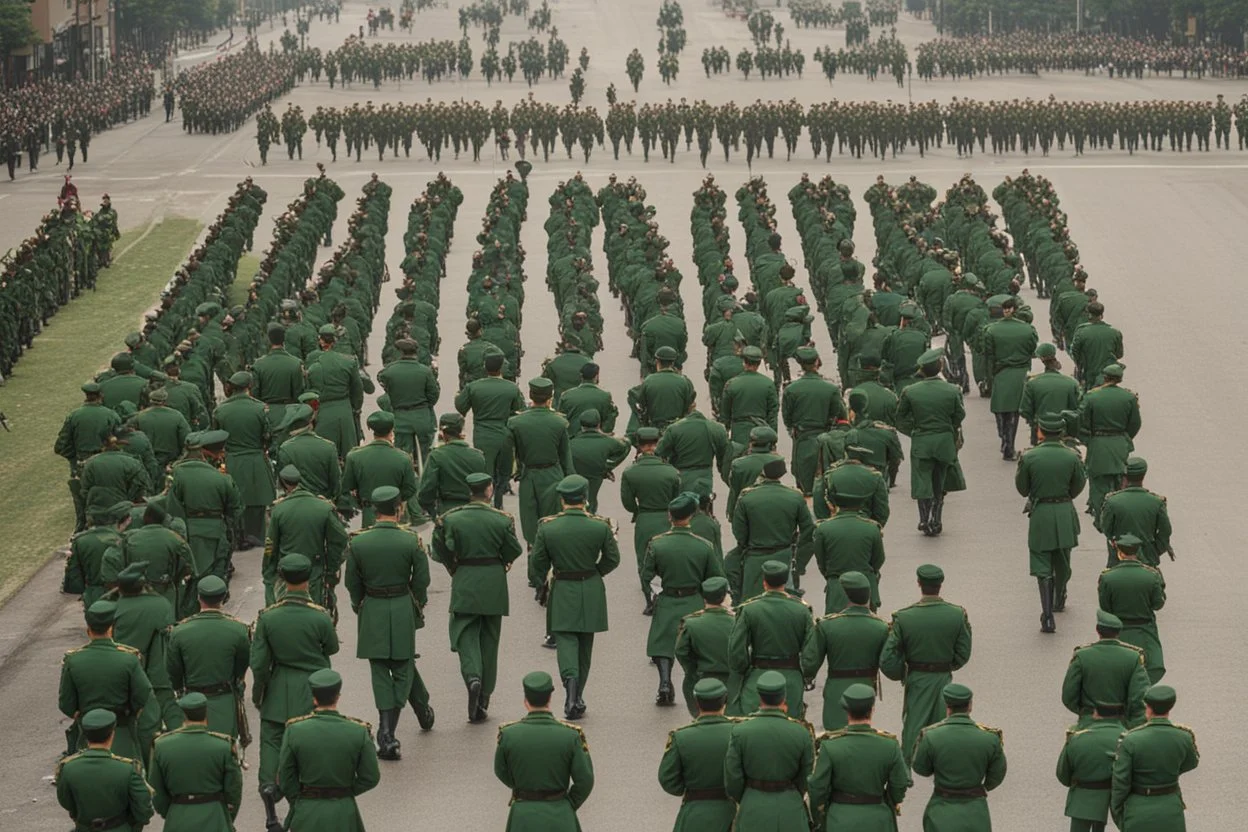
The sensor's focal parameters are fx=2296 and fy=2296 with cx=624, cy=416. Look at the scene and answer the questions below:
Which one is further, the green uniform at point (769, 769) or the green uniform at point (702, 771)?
the green uniform at point (702, 771)

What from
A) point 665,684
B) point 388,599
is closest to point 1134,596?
point 665,684

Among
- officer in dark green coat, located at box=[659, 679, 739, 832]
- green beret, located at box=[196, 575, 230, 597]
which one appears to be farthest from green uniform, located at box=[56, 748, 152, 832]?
officer in dark green coat, located at box=[659, 679, 739, 832]

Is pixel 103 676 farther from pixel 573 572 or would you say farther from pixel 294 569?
pixel 573 572

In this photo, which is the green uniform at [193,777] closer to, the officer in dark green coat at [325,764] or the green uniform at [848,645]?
the officer in dark green coat at [325,764]

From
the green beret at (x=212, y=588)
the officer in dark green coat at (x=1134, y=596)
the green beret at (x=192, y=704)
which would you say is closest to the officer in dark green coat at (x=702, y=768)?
the green beret at (x=192, y=704)

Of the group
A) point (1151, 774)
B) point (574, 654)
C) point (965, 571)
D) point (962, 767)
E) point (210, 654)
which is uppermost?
point (210, 654)

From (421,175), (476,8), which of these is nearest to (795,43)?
(476,8)
